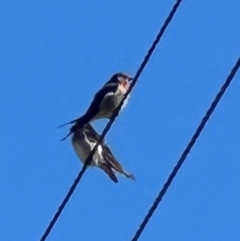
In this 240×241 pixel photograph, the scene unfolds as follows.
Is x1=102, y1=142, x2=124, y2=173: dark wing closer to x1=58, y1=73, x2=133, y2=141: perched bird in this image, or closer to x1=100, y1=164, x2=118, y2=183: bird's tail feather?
x1=100, y1=164, x2=118, y2=183: bird's tail feather

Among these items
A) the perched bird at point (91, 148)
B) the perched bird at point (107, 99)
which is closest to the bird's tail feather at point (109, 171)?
the perched bird at point (91, 148)

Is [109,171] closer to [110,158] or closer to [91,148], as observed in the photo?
[110,158]

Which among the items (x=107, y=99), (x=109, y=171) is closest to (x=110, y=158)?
(x=109, y=171)

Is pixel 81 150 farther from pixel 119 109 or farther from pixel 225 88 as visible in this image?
pixel 225 88

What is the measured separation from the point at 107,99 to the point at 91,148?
61 centimetres

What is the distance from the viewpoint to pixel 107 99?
13.9 meters

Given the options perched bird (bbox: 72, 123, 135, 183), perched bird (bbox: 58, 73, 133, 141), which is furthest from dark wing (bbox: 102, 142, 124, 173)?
perched bird (bbox: 58, 73, 133, 141)

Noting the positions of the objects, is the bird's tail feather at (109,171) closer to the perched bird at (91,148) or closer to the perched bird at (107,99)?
the perched bird at (91,148)

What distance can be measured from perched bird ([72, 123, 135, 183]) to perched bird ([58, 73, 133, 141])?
0.11 meters

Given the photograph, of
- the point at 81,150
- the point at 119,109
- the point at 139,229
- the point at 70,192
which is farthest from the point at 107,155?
the point at 139,229

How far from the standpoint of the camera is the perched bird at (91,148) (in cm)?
1392

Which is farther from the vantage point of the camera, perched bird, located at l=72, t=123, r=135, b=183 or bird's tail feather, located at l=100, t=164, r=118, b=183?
perched bird, located at l=72, t=123, r=135, b=183

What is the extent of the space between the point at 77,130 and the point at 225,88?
6880 millimetres

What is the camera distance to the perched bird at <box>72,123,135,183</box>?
13.9 meters
